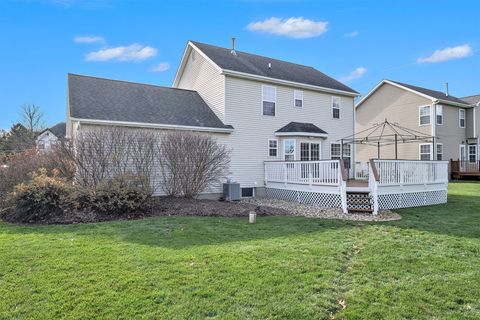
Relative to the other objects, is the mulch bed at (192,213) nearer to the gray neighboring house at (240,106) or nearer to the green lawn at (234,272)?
the green lawn at (234,272)

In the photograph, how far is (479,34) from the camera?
73.6 ft

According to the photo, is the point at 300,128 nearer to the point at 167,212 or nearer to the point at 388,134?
the point at 167,212

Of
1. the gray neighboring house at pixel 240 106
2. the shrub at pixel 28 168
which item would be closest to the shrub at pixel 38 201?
the shrub at pixel 28 168

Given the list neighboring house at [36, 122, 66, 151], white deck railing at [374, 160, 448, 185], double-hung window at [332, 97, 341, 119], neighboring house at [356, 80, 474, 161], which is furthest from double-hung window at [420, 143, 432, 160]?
neighboring house at [36, 122, 66, 151]

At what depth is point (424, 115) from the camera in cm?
2336

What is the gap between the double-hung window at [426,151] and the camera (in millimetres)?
22402

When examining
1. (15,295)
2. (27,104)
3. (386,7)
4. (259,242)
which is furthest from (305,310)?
(27,104)

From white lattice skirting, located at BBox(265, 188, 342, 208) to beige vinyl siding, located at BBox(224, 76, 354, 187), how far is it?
1207mm

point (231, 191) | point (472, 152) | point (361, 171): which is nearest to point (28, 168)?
point (231, 191)

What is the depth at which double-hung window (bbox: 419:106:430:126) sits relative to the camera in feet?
75.7

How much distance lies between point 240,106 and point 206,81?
240 cm

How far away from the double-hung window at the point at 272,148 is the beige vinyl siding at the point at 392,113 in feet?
44.3

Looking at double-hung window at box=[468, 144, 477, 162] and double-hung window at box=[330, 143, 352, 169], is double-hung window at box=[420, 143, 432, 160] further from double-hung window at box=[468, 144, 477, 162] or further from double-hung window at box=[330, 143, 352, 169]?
double-hung window at box=[330, 143, 352, 169]

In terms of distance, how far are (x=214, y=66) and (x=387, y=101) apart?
693 inches
